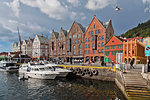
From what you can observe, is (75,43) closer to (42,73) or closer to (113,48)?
(113,48)

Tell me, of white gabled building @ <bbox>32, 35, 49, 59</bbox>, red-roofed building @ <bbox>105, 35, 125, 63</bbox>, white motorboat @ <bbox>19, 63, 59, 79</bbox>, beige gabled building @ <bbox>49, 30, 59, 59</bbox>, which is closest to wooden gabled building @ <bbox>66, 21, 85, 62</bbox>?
beige gabled building @ <bbox>49, 30, 59, 59</bbox>

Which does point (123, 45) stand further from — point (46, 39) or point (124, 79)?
point (46, 39)

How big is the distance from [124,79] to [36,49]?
7217cm

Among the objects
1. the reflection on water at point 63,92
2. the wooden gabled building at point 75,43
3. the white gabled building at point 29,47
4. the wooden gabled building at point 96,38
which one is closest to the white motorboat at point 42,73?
the reflection on water at point 63,92

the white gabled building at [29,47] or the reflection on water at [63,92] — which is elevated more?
the white gabled building at [29,47]

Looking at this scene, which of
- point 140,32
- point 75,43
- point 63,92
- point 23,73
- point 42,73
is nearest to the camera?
point 63,92

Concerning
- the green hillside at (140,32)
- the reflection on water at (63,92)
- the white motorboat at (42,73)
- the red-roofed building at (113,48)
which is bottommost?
the reflection on water at (63,92)

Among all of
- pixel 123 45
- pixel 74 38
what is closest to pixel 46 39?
pixel 74 38

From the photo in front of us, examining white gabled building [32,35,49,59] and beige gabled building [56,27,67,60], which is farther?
white gabled building [32,35,49,59]

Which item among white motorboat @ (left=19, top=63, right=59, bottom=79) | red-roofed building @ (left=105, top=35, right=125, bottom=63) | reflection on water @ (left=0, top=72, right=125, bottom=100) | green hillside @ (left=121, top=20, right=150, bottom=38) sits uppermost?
green hillside @ (left=121, top=20, right=150, bottom=38)

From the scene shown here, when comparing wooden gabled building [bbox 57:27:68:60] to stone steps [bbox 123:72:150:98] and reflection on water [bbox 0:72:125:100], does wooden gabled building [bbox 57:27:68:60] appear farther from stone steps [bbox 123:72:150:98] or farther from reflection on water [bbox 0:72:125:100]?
stone steps [bbox 123:72:150:98]

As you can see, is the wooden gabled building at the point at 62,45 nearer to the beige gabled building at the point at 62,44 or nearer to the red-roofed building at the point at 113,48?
the beige gabled building at the point at 62,44

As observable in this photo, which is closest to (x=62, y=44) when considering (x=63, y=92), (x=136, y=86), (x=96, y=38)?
(x=96, y=38)

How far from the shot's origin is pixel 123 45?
39281 mm
